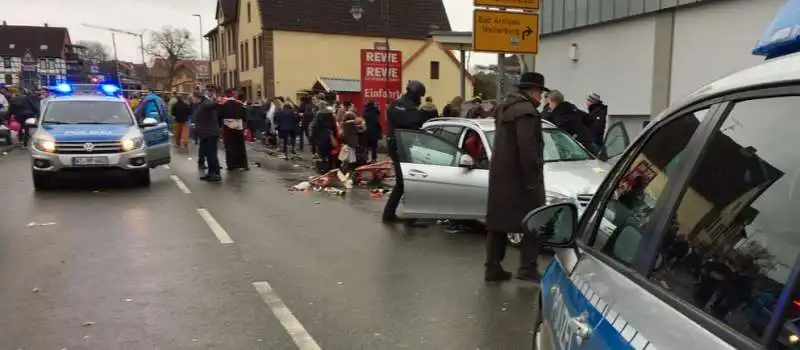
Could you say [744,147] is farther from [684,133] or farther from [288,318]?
[288,318]

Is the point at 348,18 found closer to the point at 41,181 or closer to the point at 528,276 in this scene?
the point at 41,181

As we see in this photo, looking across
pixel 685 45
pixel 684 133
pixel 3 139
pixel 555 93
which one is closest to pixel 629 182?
pixel 684 133

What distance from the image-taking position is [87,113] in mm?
12391

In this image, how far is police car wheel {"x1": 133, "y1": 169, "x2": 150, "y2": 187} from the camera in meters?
12.0

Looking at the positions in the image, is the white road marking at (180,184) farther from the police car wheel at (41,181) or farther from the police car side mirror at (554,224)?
the police car side mirror at (554,224)

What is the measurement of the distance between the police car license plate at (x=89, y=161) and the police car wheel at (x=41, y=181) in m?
0.60

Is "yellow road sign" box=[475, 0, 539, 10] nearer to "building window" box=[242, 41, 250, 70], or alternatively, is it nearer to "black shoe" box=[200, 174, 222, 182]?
"black shoe" box=[200, 174, 222, 182]

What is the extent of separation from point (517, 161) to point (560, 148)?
2.76 m

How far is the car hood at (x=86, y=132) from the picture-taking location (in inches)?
443

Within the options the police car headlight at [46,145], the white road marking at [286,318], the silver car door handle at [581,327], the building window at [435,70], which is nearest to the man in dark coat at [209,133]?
the police car headlight at [46,145]

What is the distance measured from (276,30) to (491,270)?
4129 centimetres

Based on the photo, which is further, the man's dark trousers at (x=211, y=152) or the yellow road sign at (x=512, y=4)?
the man's dark trousers at (x=211, y=152)

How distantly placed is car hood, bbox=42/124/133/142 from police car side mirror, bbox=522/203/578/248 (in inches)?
397

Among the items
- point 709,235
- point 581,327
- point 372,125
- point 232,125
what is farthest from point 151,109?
point 709,235
